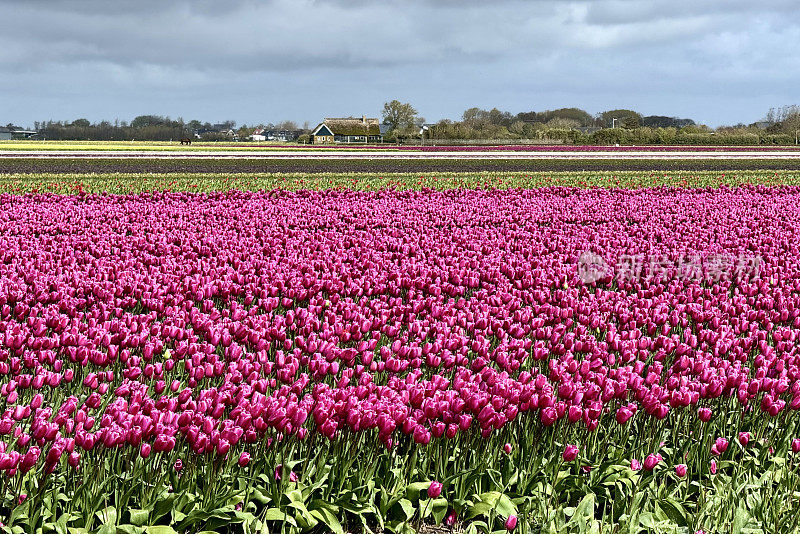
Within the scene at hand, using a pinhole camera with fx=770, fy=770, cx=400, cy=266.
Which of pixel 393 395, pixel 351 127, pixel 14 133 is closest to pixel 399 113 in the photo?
pixel 351 127

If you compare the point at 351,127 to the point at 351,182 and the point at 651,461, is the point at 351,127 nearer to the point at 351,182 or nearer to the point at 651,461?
the point at 351,182

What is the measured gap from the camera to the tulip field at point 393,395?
3861 millimetres

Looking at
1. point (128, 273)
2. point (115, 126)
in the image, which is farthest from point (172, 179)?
point (115, 126)

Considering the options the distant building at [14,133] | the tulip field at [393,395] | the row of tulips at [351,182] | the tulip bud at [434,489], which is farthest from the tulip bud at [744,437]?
the distant building at [14,133]

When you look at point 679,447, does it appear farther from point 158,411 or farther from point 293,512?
point 158,411

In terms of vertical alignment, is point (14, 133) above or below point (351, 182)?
above

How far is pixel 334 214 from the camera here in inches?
599

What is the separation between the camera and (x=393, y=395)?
14.7ft

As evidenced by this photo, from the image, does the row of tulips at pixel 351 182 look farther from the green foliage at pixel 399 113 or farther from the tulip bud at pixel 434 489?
the green foliage at pixel 399 113

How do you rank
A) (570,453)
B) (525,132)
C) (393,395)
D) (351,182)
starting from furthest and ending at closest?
(525,132)
(351,182)
(393,395)
(570,453)

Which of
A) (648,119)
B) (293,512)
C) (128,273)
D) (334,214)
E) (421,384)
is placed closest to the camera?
(293,512)

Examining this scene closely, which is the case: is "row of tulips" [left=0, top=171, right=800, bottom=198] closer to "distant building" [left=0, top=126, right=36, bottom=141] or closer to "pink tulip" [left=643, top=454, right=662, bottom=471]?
"pink tulip" [left=643, top=454, right=662, bottom=471]

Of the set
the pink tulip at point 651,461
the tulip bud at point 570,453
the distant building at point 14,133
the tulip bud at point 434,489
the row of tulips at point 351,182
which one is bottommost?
the pink tulip at point 651,461

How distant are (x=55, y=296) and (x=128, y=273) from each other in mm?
1403
